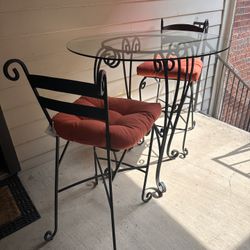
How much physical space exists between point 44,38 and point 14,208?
1.18 m

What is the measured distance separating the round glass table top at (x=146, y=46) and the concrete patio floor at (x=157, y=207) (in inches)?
37.5

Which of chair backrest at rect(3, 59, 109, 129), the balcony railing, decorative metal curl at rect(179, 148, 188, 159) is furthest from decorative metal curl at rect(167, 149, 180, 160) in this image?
chair backrest at rect(3, 59, 109, 129)

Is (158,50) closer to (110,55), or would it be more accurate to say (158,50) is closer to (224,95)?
(110,55)

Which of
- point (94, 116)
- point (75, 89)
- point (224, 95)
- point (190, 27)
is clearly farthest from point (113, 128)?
point (224, 95)

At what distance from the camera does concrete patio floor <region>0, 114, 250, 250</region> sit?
1411mm

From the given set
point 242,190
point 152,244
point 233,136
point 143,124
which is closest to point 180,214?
point 152,244

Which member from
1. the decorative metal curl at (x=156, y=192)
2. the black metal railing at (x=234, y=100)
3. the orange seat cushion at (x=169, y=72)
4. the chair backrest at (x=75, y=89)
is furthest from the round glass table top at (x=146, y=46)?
the black metal railing at (x=234, y=100)

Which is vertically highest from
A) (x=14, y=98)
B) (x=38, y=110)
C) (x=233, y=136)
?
(x=14, y=98)

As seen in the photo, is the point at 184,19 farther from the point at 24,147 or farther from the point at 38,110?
the point at 24,147

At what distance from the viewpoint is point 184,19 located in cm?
244

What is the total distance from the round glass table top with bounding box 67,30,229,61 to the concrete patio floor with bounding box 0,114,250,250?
952mm

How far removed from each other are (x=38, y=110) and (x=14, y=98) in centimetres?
20

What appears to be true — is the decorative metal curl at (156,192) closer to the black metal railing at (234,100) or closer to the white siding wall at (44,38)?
the white siding wall at (44,38)

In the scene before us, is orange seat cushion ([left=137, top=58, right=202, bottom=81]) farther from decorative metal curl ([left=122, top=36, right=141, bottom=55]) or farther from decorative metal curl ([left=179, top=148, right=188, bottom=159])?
decorative metal curl ([left=179, top=148, right=188, bottom=159])
